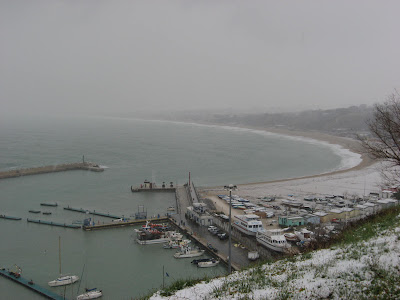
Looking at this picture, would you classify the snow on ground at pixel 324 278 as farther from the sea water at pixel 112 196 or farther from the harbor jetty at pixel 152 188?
the harbor jetty at pixel 152 188

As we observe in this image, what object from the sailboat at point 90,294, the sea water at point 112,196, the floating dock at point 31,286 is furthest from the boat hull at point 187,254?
the floating dock at point 31,286

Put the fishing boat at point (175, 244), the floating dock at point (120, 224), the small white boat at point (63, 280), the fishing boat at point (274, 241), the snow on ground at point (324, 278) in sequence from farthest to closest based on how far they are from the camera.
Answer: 1. the floating dock at point (120, 224)
2. the fishing boat at point (175, 244)
3. the fishing boat at point (274, 241)
4. the small white boat at point (63, 280)
5. the snow on ground at point (324, 278)

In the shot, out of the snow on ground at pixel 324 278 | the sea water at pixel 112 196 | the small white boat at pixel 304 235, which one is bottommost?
the sea water at pixel 112 196

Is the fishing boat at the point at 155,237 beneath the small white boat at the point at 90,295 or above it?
above

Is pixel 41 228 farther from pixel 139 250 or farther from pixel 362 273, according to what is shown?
pixel 362 273

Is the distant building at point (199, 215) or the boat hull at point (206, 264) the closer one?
the boat hull at point (206, 264)

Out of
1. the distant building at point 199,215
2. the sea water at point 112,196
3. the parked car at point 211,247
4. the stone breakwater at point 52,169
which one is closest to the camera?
the sea water at point 112,196
